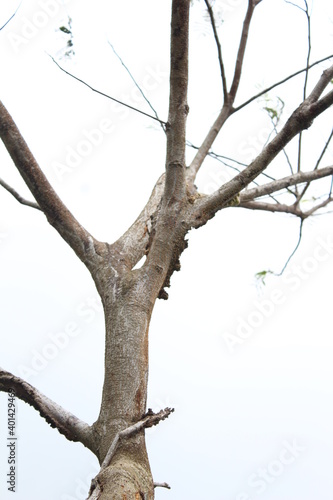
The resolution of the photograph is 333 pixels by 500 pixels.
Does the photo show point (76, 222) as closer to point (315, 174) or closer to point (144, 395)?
point (144, 395)

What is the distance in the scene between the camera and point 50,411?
144cm

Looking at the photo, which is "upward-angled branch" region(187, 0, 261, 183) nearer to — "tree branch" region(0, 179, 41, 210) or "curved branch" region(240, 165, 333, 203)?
"curved branch" region(240, 165, 333, 203)

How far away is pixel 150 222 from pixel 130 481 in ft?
3.80

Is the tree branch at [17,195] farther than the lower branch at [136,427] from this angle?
Yes

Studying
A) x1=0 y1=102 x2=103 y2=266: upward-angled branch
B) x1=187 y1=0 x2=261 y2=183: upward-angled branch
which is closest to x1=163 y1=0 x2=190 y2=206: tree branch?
x1=0 y1=102 x2=103 y2=266: upward-angled branch

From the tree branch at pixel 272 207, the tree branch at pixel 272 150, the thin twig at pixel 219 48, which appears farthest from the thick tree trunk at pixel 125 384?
the thin twig at pixel 219 48

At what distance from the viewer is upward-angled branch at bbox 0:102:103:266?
5.45ft

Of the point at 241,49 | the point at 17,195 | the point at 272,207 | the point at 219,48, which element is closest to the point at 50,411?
the point at 17,195

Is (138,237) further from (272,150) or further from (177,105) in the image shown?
→ (272,150)

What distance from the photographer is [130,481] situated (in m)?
1.16

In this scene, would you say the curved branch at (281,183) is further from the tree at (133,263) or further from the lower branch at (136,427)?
the lower branch at (136,427)

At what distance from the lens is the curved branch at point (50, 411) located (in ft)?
4.61

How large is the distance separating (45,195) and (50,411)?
0.69 m

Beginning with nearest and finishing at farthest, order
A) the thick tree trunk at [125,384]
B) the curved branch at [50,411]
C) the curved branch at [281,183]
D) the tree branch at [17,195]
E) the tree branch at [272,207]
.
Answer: the thick tree trunk at [125,384], the curved branch at [50,411], the tree branch at [17,195], the curved branch at [281,183], the tree branch at [272,207]
